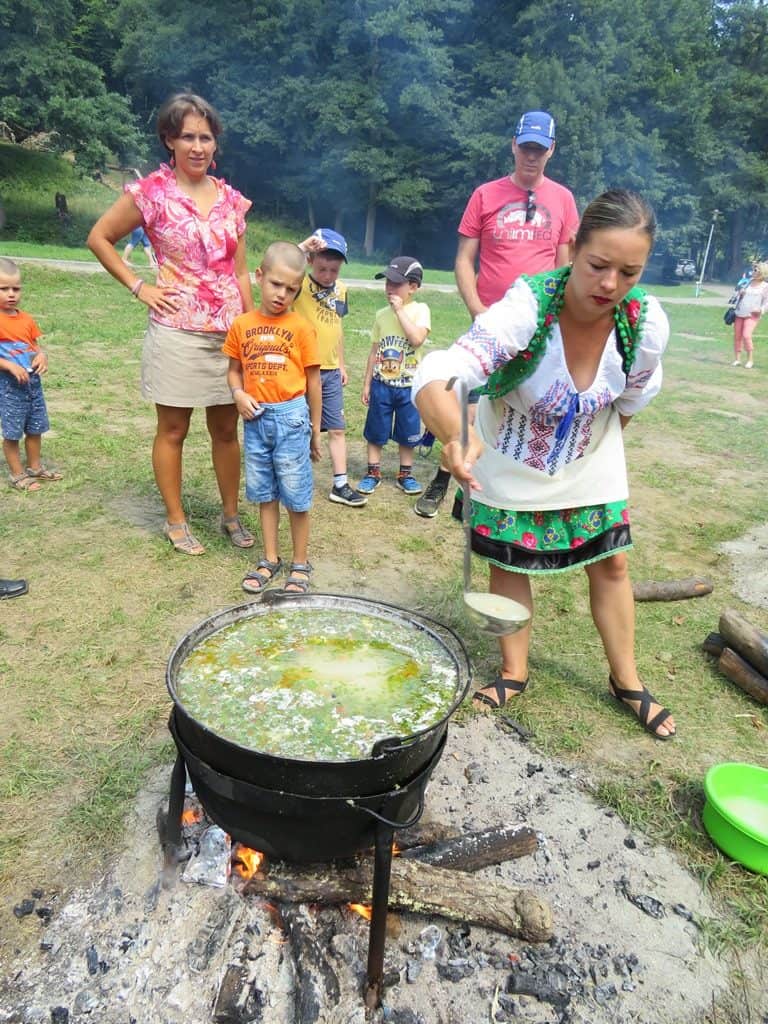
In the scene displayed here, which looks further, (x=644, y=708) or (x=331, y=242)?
(x=331, y=242)

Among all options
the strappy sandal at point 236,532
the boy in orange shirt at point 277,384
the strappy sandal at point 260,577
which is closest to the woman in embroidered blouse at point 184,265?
the boy in orange shirt at point 277,384

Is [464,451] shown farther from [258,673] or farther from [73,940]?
[73,940]

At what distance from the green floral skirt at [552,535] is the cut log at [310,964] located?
1.43 metres

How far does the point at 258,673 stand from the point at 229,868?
560 millimetres

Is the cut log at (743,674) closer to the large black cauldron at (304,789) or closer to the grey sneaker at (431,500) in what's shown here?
the large black cauldron at (304,789)

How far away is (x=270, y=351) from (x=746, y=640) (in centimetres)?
264

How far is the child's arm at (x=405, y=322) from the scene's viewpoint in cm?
488

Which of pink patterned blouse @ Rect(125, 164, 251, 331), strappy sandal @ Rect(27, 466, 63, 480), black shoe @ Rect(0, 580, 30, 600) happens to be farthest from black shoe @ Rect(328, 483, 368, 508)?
black shoe @ Rect(0, 580, 30, 600)

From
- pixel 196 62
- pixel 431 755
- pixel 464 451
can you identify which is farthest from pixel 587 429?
pixel 196 62

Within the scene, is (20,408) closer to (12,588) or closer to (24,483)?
(24,483)

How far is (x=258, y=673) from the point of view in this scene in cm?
201

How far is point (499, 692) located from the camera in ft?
10.0

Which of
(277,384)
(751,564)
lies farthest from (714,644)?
(277,384)

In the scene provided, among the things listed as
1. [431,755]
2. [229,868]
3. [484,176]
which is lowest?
[229,868]
